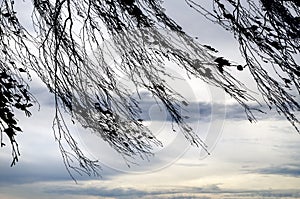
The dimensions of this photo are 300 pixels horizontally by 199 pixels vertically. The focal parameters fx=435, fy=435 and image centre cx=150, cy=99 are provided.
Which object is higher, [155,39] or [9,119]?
[155,39]

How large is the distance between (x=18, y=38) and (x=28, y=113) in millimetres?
676

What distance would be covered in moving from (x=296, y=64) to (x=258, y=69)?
199 mm

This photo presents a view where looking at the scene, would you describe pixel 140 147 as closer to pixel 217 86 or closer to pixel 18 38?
pixel 217 86

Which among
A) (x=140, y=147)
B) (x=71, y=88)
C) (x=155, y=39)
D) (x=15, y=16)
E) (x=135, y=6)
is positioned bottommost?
(x=140, y=147)

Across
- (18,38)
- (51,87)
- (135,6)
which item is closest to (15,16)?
(18,38)

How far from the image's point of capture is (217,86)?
2.48 m

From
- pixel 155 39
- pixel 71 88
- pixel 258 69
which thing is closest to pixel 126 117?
pixel 71 88

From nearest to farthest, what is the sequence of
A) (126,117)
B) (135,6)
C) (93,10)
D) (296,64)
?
(296,64), (135,6), (93,10), (126,117)

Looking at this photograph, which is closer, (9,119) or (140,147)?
(9,119)

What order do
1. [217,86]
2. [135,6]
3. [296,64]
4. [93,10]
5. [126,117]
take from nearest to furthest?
[296,64], [217,86], [135,6], [93,10], [126,117]

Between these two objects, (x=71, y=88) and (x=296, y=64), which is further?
(x=71, y=88)

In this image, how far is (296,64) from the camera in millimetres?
2330

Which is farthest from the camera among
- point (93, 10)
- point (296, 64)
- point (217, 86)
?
point (93, 10)

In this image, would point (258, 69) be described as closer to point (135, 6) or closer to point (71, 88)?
point (135, 6)
